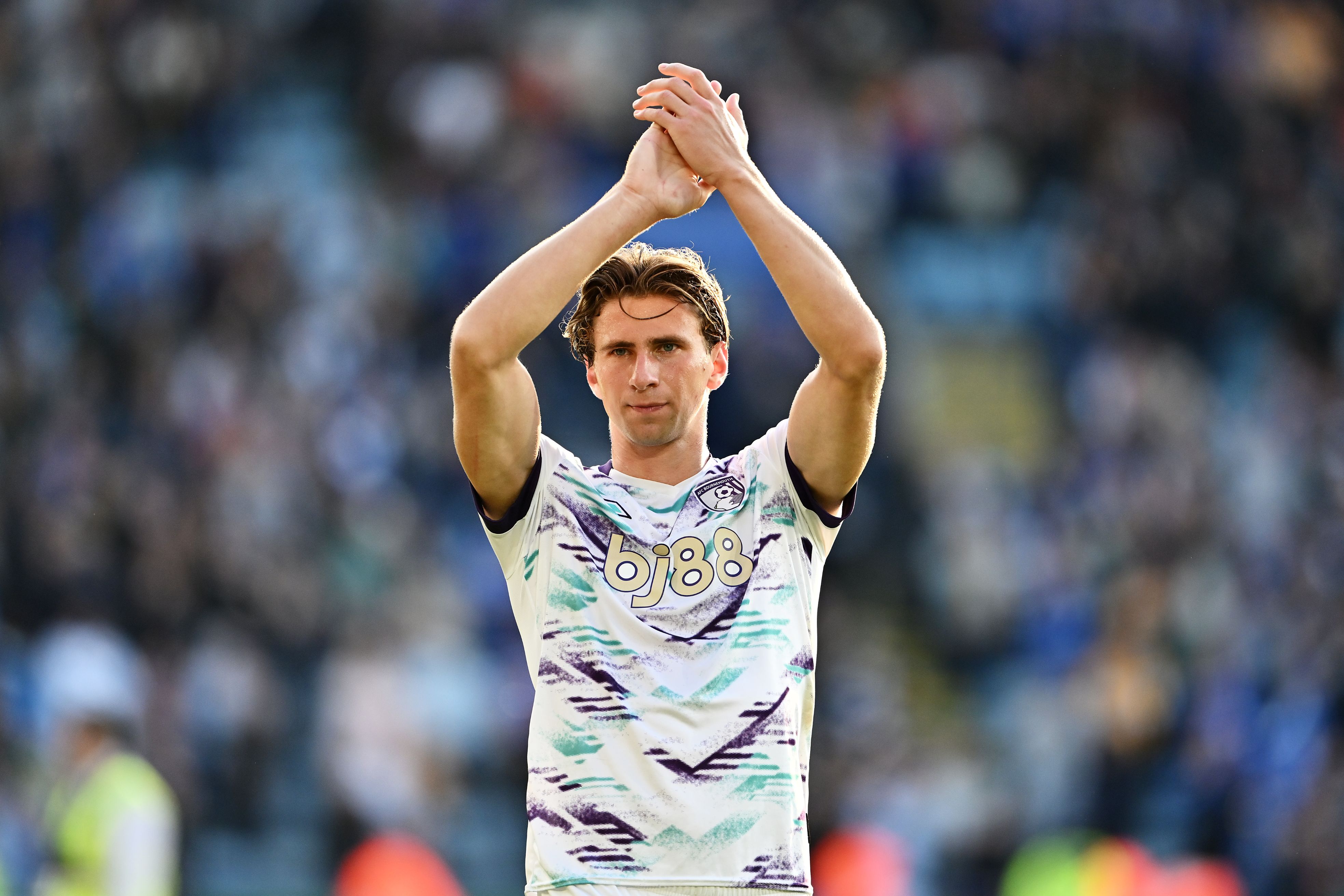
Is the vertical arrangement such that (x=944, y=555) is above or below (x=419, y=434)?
below

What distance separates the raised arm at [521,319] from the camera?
11.1 feet

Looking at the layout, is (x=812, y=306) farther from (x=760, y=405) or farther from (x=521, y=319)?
(x=760, y=405)

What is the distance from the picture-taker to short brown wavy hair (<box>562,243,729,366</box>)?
362 centimetres

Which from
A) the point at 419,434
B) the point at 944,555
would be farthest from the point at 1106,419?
the point at 419,434

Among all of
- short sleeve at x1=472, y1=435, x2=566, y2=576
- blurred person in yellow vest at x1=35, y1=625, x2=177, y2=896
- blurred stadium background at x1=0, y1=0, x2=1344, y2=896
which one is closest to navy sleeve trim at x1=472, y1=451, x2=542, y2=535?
short sleeve at x1=472, y1=435, x2=566, y2=576

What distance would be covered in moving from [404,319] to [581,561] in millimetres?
8897

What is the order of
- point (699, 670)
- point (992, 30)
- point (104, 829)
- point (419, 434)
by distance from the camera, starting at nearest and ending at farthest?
point (699, 670) < point (104, 829) < point (419, 434) < point (992, 30)

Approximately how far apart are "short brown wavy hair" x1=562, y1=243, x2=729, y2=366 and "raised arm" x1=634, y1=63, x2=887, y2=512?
19cm

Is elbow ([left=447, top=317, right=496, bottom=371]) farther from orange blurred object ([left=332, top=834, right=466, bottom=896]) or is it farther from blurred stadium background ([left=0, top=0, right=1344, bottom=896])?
orange blurred object ([left=332, top=834, right=466, bottom=896])

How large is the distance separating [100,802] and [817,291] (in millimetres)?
5062

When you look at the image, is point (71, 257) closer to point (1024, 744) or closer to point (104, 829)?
point (104, 829)

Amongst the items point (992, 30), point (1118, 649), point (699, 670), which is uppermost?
point (992, 30)

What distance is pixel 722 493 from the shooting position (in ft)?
11.7

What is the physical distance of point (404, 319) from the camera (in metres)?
12.1
